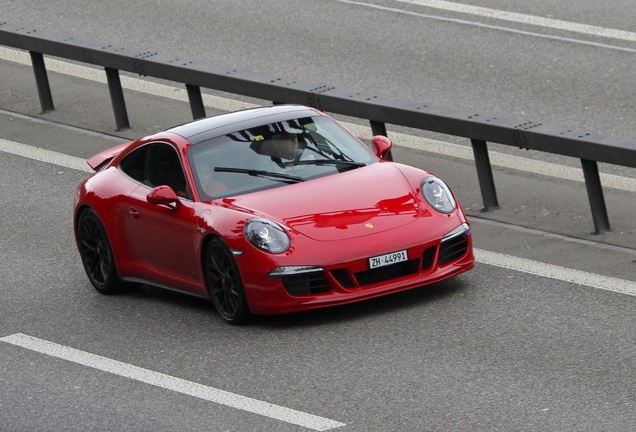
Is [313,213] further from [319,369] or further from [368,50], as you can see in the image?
[368,50]

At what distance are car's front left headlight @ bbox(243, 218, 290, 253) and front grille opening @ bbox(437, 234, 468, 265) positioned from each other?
3.61ft

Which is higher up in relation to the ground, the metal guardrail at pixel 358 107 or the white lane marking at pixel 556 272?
the metal guardrail at pixel 358 107

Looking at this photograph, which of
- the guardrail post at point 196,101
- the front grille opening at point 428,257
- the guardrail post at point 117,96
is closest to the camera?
the front grille opening at point 428,257

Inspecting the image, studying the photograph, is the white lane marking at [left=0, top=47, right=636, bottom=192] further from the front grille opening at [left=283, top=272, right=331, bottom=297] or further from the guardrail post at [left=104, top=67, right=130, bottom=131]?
the front grille opening at [left=283, top=272, right=331, bottom=297]

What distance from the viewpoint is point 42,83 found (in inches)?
666

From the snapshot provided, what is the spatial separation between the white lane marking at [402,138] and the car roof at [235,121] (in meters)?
3.25

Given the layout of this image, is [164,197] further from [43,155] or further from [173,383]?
[43,155]

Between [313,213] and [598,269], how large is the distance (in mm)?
2221

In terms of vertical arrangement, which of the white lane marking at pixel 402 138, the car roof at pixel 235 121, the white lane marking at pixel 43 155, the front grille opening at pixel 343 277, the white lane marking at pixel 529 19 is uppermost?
the car roof at pixel 235 121

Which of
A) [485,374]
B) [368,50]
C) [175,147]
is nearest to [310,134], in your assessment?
[175,147]

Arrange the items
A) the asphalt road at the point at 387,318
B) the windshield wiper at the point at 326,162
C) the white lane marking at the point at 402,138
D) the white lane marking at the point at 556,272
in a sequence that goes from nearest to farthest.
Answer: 1. the asphalt road at the point at 387,318
2. the white lane marking at the point at 556,272
3. the windshield wiper at the point at 326,162
4. the white lane marking at the point at 402,138

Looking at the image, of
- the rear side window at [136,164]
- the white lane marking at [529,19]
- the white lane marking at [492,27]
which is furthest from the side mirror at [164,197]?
the white lane marking at [529,19]

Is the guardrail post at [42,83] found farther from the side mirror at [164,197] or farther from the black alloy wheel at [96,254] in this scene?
the side mirror at [164,197]

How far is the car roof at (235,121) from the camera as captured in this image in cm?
1117
